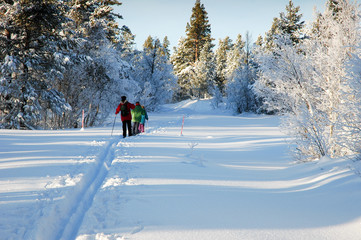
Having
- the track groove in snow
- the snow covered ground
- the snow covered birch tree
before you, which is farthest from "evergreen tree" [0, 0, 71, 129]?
the snow covered birch tree

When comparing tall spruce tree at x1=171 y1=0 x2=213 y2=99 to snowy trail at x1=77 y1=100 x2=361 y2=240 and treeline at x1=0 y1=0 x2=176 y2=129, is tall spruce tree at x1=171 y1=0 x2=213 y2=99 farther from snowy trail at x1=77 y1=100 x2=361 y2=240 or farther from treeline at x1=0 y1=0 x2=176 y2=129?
snowy trail at x1=77 y1=100 x2=361 y2=240

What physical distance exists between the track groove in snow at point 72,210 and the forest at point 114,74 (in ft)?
14.1

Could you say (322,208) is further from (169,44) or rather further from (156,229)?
(169,44)

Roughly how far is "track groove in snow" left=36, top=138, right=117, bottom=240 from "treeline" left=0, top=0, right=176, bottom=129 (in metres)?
9.68

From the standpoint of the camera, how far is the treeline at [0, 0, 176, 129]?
11.7m

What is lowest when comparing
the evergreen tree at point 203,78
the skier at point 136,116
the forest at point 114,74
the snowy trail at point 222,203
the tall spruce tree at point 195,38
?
the snowy trail at point 222,203

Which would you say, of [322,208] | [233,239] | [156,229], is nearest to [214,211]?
[233,239]

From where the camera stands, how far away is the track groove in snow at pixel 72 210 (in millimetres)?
2785

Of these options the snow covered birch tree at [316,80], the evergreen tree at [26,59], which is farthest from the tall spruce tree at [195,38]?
the snow covered birch tree at [316,80]

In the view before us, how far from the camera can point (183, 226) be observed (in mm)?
2811

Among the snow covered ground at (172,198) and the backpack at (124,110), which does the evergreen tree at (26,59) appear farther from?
the snow covered ground at (172,198)

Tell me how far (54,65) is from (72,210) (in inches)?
469

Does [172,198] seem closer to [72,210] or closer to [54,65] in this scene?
[72,210]

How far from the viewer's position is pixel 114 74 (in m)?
17.2
